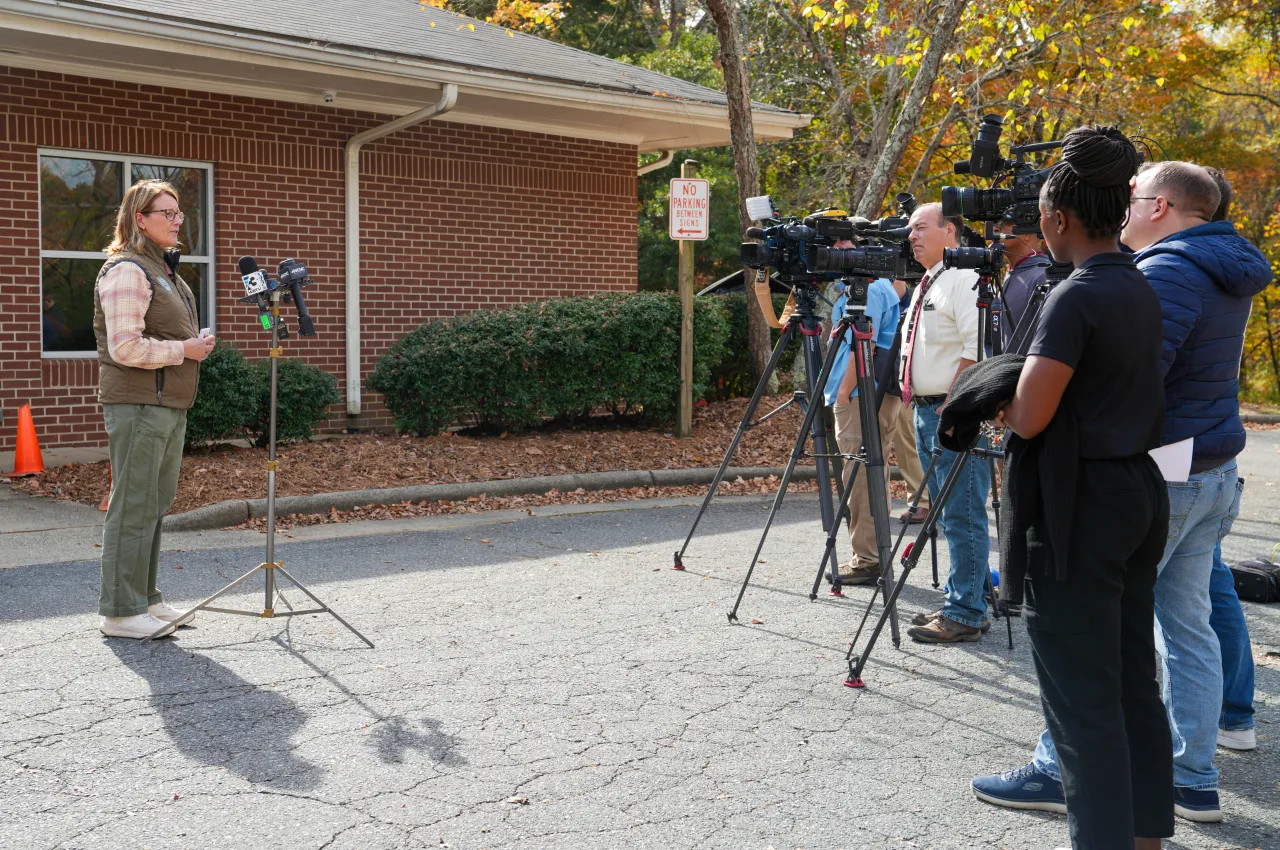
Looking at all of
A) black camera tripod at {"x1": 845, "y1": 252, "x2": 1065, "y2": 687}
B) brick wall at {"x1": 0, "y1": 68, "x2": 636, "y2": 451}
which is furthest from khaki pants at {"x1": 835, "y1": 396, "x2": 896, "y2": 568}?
brick wall at {"x1": 0, "y1": 68, "x2": 636, "y2": 451}

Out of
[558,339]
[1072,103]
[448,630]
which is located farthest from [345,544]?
[1072,103]

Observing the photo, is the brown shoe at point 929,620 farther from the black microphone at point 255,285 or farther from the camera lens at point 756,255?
the black microphone at point 255,285

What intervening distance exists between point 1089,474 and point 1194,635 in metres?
1.29

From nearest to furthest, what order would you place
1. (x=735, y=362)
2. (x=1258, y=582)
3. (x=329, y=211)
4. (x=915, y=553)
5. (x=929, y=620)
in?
(x=915, y=553), (x=929, y=620), (x=1258, y=582), (x=329, y=211), (x=735, y=362)

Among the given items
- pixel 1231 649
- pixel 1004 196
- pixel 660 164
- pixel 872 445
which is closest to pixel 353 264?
pixel 660 164

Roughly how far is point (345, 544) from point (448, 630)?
2.23m

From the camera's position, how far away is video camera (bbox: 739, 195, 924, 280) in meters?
5.45

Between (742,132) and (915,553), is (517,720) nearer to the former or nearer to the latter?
(915,553)

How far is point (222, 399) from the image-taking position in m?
9.47

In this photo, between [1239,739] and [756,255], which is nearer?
[1239,739]

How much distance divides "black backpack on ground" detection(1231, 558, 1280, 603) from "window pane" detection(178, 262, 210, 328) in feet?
29.3

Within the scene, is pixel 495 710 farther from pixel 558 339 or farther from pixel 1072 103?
pixel 1072 103

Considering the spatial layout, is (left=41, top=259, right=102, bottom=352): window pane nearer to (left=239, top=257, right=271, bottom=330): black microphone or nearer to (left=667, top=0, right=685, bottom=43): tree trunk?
(left=239, top=257, right=271, bottom=330): black microphone

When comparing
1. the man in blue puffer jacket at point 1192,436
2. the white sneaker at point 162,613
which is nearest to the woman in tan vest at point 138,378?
the white sneaker at point 162,613
